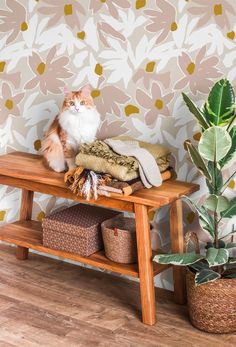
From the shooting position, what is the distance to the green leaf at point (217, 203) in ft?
8.36

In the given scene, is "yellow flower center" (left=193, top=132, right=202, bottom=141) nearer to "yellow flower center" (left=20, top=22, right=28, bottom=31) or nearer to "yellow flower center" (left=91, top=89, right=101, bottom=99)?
"yellow flower center" (left=91, top=89, right=101, bottom=99)

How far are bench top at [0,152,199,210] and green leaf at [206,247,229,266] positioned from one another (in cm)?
30

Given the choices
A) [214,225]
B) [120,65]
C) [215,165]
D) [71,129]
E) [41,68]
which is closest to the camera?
[215,165]

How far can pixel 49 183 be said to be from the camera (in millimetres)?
2969

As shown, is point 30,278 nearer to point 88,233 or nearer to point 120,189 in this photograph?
point 88,233

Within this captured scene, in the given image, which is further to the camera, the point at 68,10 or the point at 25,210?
the point at 25,210

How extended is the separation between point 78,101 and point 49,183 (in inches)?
16.7

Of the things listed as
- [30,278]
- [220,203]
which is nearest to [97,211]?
[30,278]

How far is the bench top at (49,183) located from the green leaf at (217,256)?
0.30 meters

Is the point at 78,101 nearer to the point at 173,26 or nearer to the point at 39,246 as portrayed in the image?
the point at 173,26

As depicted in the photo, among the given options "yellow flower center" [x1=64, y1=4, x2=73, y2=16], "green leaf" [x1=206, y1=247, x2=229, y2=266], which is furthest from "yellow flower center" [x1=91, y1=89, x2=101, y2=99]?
"green leaf" [x1=206, y1=247, x2=229, y2=266]

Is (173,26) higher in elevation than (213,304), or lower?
higher

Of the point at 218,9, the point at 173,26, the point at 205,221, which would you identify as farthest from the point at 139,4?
the point at 205,221

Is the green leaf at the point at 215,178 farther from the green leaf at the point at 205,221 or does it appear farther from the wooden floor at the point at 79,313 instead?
the wooden floor at the point at 79,313
